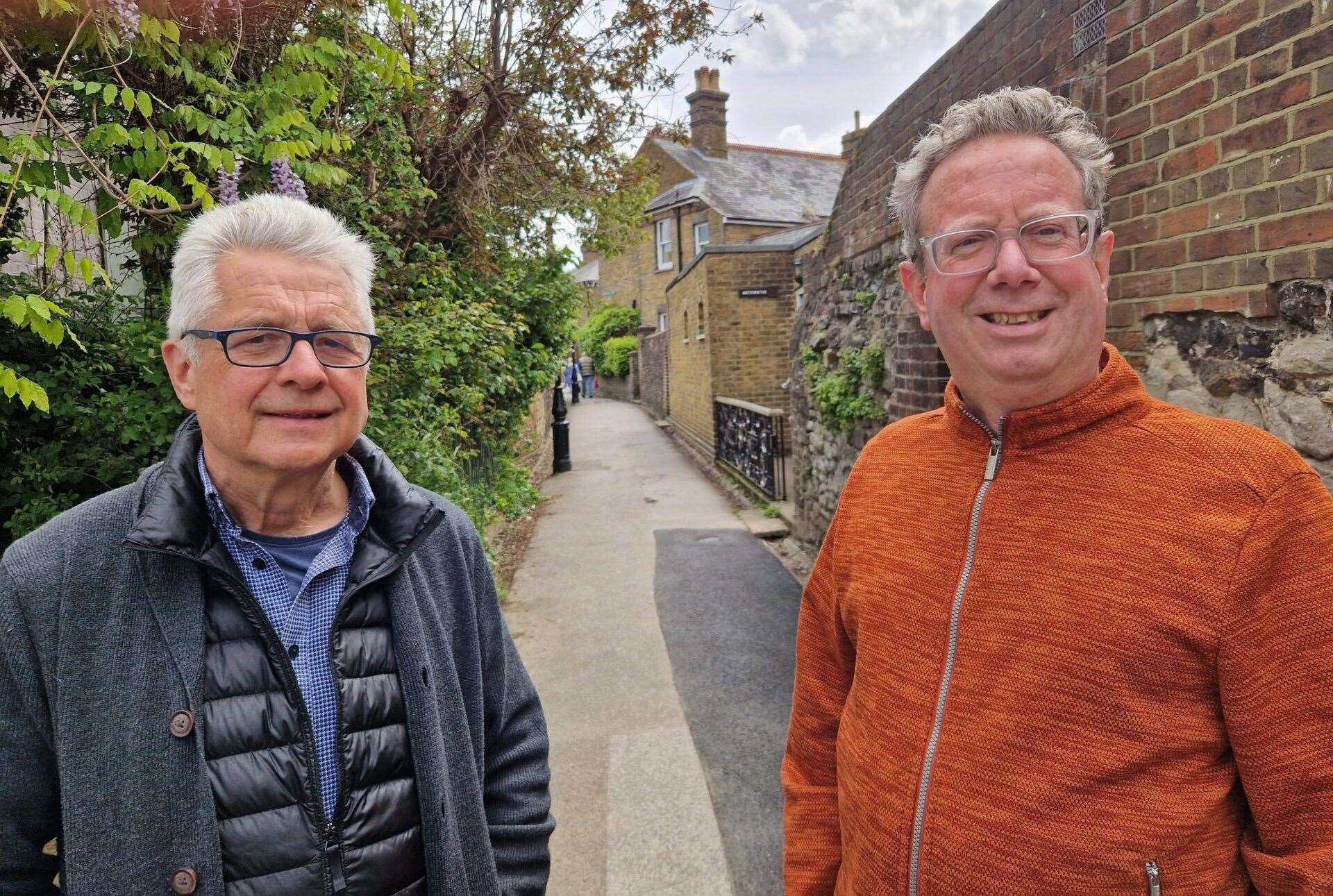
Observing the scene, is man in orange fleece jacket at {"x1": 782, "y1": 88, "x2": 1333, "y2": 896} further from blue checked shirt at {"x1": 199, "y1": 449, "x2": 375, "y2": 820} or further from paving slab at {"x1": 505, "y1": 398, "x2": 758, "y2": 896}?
paving slab at {"x1": 505, "y1": 398, "x2": 758, "y2": 896}

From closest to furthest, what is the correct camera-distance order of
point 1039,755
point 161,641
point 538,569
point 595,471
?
point 1039,755 < point 161,641 < point 538,569 < point 595,471

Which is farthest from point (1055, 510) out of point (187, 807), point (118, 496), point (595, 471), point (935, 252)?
point (595, 471)

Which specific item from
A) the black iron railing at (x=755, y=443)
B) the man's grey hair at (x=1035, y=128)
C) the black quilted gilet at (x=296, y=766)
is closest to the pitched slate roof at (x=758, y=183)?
the black iron railing at (x=755, y=443)

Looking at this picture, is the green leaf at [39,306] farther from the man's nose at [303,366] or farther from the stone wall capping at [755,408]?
the stone wall capping at [755,408]

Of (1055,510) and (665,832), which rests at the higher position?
(1055,510)

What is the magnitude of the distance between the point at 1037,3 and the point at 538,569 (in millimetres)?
5942

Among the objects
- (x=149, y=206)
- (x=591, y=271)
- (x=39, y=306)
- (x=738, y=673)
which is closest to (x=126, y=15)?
(x=149, y=206)

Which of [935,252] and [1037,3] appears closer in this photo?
[935,252]

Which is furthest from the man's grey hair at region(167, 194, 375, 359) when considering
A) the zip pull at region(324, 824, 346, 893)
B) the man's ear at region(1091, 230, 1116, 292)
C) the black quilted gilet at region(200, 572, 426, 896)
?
the man's ear at region(1091, 230, 1116, 292)

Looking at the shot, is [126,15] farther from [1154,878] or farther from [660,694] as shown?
[660,694]

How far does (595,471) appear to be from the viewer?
13.8 metres

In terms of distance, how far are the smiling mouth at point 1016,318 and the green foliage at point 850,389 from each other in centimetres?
411

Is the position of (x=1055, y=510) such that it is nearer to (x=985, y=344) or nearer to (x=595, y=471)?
(x=985, y=344)

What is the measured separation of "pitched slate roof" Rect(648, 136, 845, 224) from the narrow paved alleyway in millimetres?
18631
